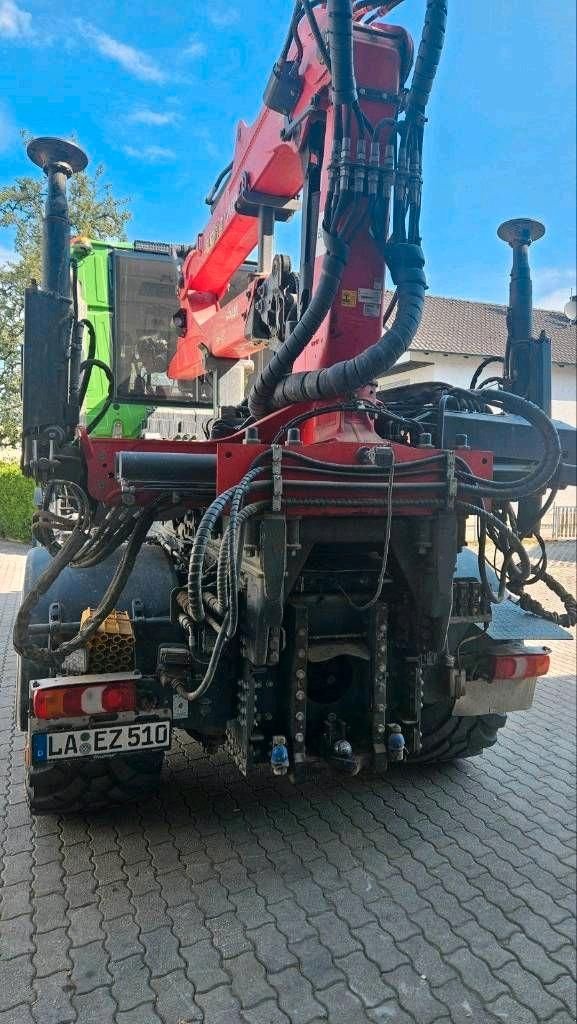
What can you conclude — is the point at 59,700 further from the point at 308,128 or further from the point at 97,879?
the point at 308,128

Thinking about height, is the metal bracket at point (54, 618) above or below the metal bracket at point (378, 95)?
below

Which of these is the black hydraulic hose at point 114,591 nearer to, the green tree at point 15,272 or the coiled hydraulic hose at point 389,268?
the coiled hydraulic hose at point 389,268

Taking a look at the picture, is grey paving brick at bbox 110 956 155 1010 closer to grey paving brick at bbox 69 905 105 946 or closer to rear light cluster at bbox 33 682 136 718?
grey paving brick at bbox 69 905 105 946

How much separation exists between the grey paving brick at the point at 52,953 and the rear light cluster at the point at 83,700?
0.71m

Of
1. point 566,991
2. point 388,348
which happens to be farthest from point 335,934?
point 388,348

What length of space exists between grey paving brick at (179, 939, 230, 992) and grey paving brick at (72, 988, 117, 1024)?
0.25 metres

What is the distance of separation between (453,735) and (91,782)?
1763 mm

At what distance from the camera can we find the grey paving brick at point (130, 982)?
1958mm

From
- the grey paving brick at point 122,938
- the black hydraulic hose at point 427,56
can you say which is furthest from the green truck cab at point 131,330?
the grey paving brick at point 122,938

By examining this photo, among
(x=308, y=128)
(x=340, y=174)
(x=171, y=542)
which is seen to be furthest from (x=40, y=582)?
(x=308, y=128)

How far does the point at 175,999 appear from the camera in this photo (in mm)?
1966

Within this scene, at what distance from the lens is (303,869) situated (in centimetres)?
263

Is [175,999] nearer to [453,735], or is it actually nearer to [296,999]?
[296,999]

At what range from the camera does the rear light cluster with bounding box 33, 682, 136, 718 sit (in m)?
2.39
